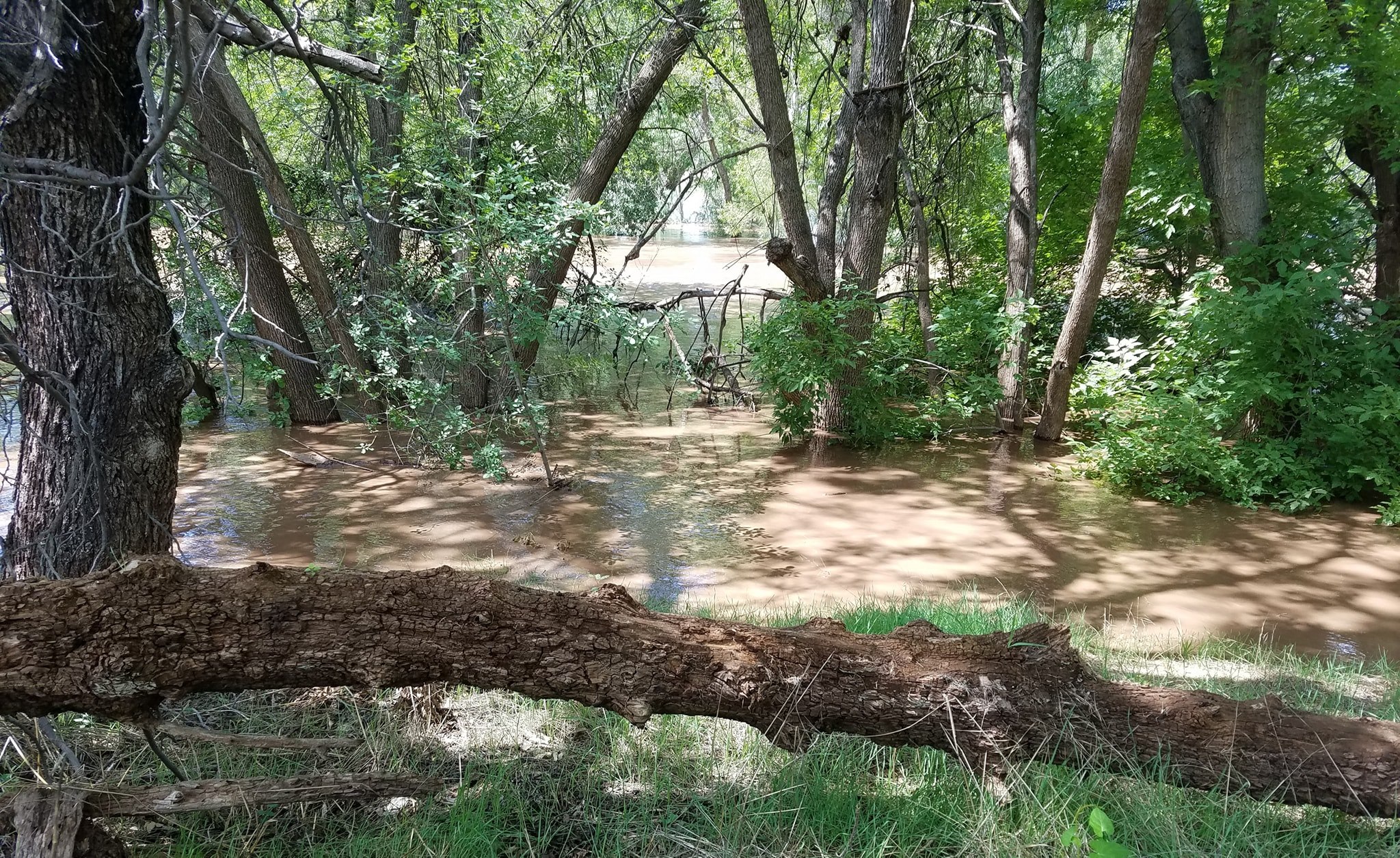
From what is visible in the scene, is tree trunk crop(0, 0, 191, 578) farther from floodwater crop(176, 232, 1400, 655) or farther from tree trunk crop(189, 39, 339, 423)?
tree trunk crop(189, 39, 339, 423)

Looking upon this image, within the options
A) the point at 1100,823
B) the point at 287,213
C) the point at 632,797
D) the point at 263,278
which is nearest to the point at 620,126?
the point at 287,213

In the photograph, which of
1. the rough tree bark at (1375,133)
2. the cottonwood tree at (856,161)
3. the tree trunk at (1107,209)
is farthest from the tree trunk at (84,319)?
the rough tree bark at (1375,133)

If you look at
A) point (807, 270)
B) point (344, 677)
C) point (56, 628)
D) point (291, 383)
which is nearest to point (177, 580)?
point (56, 628)

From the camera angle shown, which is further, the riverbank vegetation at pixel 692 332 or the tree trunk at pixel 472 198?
the tree trunk at pixel 472 198

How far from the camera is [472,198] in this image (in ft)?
27.3

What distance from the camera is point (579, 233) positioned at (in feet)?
29.2

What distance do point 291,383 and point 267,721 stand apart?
353 inches

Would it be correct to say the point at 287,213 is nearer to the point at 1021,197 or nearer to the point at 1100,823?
the point at 1100,823

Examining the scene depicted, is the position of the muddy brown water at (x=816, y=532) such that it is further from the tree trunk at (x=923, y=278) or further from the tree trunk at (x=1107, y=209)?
the tree trunk at (x=923, y=278)

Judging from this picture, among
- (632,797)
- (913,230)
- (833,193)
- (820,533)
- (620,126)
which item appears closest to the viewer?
(632,797)

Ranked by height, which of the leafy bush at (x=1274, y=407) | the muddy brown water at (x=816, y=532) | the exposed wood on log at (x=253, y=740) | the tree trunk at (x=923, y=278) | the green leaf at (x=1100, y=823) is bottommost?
the muddy brown water at (x=816, y=532)

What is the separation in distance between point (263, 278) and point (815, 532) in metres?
7.34

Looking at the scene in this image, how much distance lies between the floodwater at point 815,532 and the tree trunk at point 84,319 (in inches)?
126

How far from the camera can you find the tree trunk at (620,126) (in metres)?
10.3
